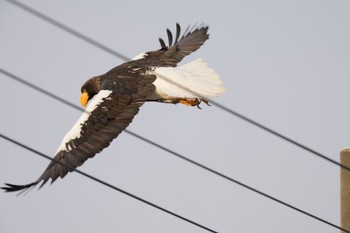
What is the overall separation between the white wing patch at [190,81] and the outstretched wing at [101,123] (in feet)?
0.62

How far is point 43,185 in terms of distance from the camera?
331 inches

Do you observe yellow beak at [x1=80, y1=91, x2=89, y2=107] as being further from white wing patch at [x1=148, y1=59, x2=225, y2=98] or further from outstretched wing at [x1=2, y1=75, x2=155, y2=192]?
white wing patch at [x1=148, y1=59, x2=225, y2=98]

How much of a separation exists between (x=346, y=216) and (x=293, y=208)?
68 cm

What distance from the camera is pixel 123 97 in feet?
31.0

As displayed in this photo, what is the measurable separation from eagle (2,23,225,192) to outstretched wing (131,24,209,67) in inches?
5.7

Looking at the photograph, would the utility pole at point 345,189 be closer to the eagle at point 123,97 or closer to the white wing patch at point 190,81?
the eagle at point 123,97

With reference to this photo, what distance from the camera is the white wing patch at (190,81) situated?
920 centimetres

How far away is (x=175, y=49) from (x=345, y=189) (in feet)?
24.0

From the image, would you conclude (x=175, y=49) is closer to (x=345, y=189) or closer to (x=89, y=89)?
(x=89, y=89)

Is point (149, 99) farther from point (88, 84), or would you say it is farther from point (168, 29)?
point (168, 29)

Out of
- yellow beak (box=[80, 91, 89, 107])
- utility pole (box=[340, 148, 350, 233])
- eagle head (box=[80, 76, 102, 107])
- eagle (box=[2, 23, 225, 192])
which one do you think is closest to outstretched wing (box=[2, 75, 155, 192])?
eagle (box=[2, 23, 225, 192])

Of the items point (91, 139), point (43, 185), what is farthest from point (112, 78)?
point (43, 185)

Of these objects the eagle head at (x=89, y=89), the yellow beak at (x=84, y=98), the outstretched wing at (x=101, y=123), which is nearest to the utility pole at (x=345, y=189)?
the outstretched wing at (x=101, y=123)

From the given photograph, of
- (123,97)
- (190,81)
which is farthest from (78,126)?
(190,81)
